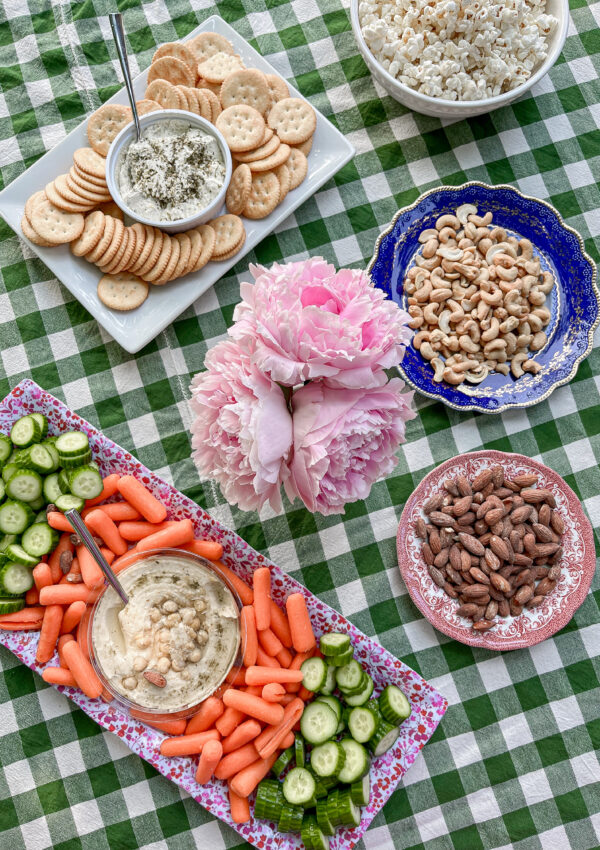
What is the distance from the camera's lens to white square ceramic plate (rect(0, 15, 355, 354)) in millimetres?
1820

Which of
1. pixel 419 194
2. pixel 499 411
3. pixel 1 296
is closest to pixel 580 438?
pixel 499 411

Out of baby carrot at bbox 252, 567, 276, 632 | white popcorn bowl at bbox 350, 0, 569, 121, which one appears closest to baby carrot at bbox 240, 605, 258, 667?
baby carrot at bbox 252, 567, 276, 632

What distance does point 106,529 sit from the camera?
1768 mm

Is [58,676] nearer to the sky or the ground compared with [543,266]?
nearer to the ground

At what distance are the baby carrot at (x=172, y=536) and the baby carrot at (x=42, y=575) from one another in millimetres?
223

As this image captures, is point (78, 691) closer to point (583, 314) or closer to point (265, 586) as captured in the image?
point (265, 586)

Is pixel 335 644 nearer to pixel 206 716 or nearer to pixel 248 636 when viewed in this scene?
pixel 248 636

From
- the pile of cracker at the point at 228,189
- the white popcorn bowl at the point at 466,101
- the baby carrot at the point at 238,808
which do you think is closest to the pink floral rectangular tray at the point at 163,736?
the baby carrot at the point at 238,808

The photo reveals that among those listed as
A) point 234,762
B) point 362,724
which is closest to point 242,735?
point 234,762

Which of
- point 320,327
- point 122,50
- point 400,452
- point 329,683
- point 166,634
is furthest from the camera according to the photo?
point 400,452

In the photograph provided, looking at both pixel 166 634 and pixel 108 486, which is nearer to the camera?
pixel 166 634

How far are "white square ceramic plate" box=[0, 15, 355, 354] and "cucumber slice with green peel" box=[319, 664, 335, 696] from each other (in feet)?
3.01

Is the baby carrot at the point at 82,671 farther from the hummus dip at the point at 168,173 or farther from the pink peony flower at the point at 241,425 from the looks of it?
the hummus dip at the point at 168,173

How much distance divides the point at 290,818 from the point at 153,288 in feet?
4.28
